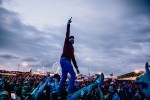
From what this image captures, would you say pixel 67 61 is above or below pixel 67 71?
above

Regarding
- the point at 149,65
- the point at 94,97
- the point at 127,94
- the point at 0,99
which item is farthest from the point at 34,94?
the point at 127,94

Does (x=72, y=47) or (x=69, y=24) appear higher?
(x=69, y=24)

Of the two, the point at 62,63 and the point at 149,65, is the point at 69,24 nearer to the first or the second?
the point at 62,63

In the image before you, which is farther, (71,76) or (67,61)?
(67,61)

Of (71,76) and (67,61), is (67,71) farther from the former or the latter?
(67,61)

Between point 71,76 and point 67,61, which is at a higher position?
point 67,61

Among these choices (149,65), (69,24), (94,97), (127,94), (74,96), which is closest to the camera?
(149,65)

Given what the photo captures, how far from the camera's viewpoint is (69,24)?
723 centimetres

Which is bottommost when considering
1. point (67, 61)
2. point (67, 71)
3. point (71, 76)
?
point (71, 76)

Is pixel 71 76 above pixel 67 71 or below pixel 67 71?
below

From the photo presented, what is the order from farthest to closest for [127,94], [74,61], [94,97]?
[127,94] < [94,97] < [74,61]

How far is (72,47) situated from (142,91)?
5.68m

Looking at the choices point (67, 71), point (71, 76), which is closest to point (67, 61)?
point (67, 71)

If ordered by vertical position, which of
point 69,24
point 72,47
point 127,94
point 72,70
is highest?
point 69,24
